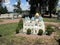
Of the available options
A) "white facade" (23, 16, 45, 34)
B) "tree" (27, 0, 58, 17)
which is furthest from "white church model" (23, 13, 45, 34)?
"tree" (27, 0, 58, 17)

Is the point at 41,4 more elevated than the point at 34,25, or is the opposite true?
the point at 41,4

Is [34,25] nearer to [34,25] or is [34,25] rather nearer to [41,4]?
[34,25]

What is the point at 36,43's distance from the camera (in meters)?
16.3

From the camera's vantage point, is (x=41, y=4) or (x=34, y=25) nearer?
(x=34, y=25)

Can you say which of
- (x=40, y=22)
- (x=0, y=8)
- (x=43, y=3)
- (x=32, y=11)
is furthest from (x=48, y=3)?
(x=40, y=22)

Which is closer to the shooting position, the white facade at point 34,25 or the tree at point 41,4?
the white facade at point 34,25

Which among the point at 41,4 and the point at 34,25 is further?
the point at 41,4

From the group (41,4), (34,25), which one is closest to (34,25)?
(34,25)

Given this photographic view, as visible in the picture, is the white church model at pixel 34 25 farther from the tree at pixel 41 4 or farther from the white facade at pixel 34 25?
the tree at pixel 41 4

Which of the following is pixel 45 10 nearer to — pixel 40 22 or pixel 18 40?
pixel 40 22

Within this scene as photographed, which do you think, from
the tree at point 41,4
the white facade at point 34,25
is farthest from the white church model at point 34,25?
the tree at point 41,4

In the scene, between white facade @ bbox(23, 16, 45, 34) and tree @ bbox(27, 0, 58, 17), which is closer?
white facade @ bbox(23, 16, 45, 34)

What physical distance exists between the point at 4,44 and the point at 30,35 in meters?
3.50

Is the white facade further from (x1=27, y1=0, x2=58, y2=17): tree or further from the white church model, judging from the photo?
(x1=27, y1=0, x2=58, y2=17): tree
